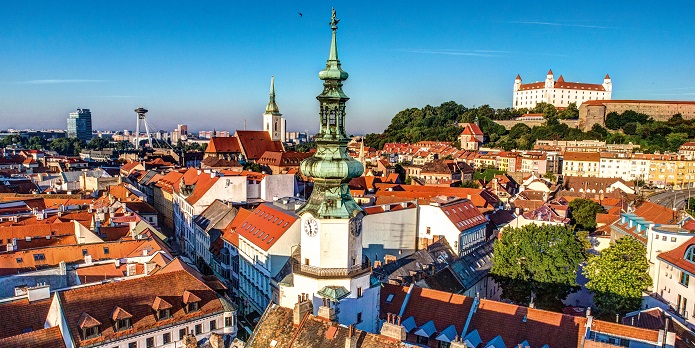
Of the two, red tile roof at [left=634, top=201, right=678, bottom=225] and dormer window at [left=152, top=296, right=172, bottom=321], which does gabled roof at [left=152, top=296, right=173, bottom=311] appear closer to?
dormer window at [left=152, top=296, right=172, bottom=321]

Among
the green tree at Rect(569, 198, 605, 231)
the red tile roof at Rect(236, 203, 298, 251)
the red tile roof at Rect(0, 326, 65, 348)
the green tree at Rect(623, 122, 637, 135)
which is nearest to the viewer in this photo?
the red tile roof at Rect(0, 326, 65, 348)

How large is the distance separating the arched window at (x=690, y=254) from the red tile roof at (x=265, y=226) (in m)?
30.0

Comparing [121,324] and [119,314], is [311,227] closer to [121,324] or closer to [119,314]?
[119,314]

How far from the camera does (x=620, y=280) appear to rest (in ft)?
128

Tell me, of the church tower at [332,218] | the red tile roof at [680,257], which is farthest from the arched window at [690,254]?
the church tower at [332,218]

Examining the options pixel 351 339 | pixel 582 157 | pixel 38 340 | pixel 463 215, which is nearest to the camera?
pixel 351 339

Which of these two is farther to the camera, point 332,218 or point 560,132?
point 560,132

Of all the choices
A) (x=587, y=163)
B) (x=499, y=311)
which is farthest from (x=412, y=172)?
(x=499, y=311)

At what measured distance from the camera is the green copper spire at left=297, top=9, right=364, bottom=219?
24.3 m

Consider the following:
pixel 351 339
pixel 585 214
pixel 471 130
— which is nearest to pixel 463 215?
pixel 585 214

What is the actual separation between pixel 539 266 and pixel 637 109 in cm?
16057

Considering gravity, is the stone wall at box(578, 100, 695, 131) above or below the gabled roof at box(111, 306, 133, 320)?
above

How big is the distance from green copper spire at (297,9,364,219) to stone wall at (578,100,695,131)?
16839 cm

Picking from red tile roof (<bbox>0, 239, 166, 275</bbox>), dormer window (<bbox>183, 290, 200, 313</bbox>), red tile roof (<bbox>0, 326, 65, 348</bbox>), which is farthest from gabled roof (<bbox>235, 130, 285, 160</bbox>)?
red tile roof (<bbox>0, 326, 65, 348</bbox>)
